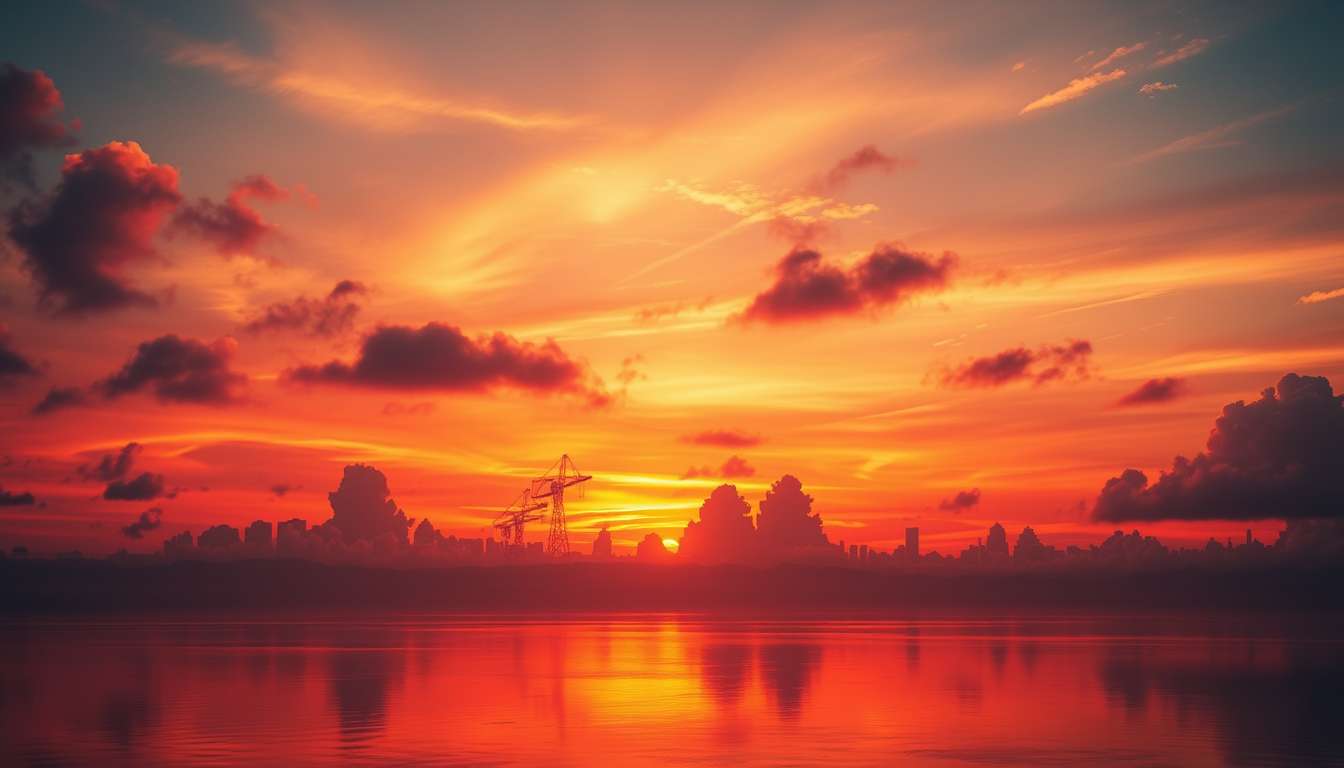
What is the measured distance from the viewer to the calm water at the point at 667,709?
5944 centimetres

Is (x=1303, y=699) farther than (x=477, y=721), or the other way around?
(x=1303, y=699)

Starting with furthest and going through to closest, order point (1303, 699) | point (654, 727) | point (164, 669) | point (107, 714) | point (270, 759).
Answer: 1. point (164, 669)
2. point (1303, 699)
3. point (107, 714)
4. point (654, 727)
5. point (270, 759)

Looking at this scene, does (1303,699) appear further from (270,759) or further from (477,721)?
(270,759)

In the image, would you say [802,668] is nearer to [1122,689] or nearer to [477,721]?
[1122,689]

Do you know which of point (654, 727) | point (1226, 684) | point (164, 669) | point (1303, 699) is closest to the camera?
point (654, 727)

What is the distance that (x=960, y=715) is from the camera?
76750mm

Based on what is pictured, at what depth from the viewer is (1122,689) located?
96188 mm

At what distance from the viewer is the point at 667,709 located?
259 ft

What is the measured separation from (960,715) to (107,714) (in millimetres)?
53750

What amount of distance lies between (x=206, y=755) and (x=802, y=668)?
70.9 meters

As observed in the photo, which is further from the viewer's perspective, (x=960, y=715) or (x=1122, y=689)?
(x=1122, y=689)

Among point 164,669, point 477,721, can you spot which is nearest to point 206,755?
point 477,721

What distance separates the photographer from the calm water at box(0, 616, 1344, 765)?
195 ft

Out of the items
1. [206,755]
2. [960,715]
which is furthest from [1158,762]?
[206,755]
